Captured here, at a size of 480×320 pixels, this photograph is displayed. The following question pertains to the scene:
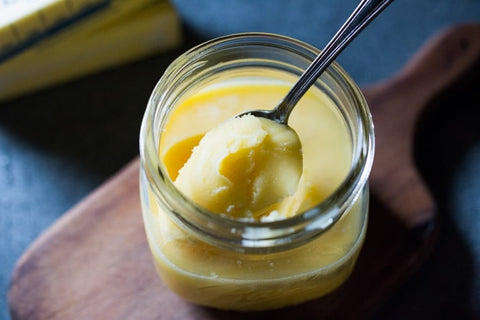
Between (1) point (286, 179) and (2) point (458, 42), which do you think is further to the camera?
(2) point (458, 42)

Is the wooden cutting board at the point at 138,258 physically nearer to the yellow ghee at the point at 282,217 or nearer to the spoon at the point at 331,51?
the yellow ghee at the point at 282,217

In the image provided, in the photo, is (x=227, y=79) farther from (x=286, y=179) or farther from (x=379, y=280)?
(x=379, y=280)

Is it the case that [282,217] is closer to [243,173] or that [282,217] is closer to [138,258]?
[243,173]

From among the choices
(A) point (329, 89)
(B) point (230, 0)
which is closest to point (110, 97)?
(B) point (230, 0)

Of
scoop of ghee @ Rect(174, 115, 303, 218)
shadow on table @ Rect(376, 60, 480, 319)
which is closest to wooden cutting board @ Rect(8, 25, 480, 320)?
shadow on table @ Rect(376, 60, 480, 319)

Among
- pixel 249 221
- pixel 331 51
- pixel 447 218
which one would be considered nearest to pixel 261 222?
pixel 249 221

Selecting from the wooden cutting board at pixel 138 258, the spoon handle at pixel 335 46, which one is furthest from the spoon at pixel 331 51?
the wooden cutting board at pixel 138 258
